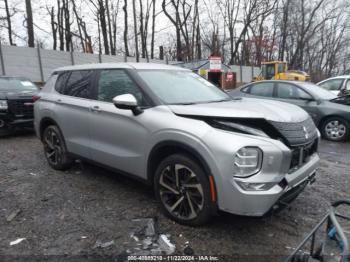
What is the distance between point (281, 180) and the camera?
8.57ft

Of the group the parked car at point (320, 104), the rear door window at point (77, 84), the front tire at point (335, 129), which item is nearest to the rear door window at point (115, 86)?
the rear door window at point (77, 84)

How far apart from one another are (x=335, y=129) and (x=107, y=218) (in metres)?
6.12

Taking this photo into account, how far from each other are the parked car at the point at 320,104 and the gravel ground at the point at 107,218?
252 cm

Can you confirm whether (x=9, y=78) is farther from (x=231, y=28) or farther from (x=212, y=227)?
(x=231, y=28)

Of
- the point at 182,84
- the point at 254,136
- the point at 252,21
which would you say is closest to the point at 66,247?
the point at 254,136

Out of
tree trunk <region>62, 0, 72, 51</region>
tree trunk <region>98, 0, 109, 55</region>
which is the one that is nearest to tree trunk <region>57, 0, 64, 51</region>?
tree trunk <region>62, 0, 72, 51</region>

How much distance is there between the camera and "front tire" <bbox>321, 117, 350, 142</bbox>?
273 inches

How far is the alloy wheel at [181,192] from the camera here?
286 centimetres

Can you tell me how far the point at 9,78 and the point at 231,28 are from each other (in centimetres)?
3396

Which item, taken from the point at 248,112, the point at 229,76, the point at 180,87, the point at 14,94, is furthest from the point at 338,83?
the point at 229,76

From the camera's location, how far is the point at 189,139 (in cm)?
276

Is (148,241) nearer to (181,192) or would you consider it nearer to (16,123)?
(181,192)

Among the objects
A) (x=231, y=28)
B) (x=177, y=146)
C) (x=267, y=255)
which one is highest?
(x=231, y=28)

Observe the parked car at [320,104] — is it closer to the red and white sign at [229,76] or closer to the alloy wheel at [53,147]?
the alloy wheel at [53,147]
